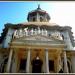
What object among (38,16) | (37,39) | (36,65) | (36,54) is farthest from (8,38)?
(38,16)

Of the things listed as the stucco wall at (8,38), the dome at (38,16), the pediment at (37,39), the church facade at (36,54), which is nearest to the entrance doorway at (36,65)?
the church facade at (36,54)

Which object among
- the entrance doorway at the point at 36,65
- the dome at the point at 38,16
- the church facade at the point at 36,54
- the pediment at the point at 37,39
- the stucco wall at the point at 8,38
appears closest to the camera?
the church facade at the point at 36,54

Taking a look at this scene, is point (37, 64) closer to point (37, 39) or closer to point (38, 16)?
point (37, 39)

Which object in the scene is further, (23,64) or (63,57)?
(23,64)

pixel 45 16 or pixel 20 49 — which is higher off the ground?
→ pixel 45 16

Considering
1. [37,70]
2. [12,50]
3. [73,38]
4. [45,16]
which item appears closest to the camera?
[12,50]

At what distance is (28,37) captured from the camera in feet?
58.3

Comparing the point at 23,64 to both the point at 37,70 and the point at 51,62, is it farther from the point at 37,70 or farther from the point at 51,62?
the point at 51,62

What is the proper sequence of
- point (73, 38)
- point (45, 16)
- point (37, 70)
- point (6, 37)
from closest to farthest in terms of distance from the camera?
point (37, 70) → point (6, 37) → point (73, 38) → point (45, 16)

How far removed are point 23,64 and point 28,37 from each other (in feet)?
11.4

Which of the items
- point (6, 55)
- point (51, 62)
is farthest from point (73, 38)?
point (6, 55)

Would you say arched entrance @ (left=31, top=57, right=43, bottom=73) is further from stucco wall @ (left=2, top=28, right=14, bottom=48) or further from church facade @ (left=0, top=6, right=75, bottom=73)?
stucco wall @ (left=2, top=28, right=14, bottom=48)

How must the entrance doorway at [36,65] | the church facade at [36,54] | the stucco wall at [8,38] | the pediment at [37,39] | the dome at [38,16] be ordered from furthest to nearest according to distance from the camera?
the dome at [38,16] → the stucco wall at [8,38] → the entrance doorway at [36,65] → the pediment at [37,39] → the church facade at [36,54]

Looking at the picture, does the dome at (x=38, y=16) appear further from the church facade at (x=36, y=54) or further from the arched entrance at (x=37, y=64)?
the arched entrance at (x=37, y=64)
